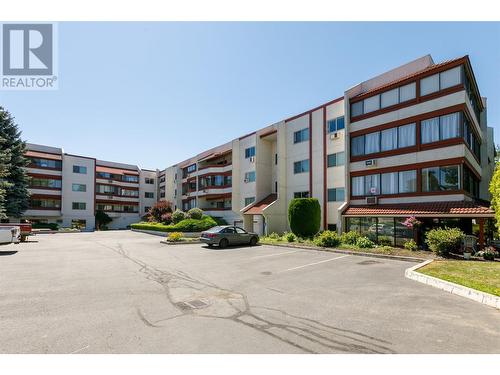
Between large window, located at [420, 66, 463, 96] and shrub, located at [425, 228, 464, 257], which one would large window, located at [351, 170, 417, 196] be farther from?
large window, located at [420, 66, 463, 96]

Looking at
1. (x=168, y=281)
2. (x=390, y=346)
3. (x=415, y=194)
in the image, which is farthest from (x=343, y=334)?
(x=415, y=194)

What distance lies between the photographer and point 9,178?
39062mm

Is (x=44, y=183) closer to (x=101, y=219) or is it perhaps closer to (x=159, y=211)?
(x=101, y=219)

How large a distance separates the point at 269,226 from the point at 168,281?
65.2ft

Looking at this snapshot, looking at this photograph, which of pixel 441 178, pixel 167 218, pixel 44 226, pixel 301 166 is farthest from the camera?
pixel 44 226

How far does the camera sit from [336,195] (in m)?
25.4

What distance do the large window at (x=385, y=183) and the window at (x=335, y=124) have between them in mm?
4944

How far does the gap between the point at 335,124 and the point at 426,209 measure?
1091 centimetres

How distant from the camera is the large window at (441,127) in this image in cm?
1841

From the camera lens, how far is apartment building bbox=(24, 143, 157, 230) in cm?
4850

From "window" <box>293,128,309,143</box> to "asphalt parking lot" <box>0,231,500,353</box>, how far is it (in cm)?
1932

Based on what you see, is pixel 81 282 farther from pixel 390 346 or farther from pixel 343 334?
pixel 390 346

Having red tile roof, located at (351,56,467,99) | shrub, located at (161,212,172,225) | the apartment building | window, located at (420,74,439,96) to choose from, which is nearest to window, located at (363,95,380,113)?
red tile roof, located at (351,56,467,99)

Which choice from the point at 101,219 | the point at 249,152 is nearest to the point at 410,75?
the point at 249,152
